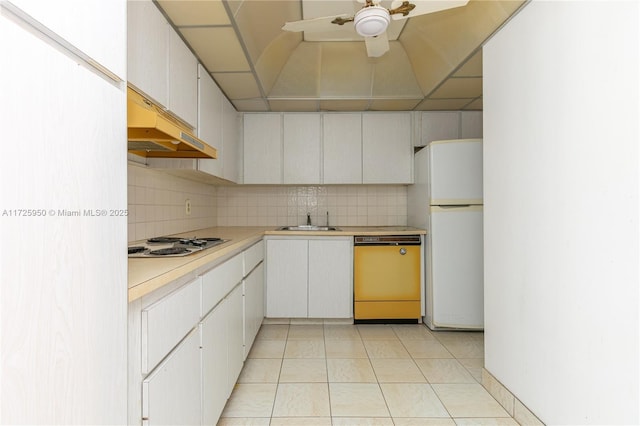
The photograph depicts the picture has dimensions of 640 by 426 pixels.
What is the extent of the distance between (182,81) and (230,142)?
116 centimetres

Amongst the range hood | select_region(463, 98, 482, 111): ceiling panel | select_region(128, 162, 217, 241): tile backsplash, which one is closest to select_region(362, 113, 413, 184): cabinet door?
select_region(463, 98, 482, 111): ceiling panel

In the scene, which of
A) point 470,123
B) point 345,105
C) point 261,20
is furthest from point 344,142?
point 261,20

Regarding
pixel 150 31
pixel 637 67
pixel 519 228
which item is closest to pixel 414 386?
pixel 519 228

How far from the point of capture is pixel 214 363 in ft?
5.15

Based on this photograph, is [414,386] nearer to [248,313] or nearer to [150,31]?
[248,313]

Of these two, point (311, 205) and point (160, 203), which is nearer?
point (160, 203)

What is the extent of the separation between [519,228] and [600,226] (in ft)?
1.62

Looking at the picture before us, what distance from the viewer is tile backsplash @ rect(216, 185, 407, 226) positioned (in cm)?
385

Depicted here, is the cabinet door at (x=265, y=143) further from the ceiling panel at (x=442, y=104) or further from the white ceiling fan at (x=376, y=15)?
the white ceiling fan at (x=376, y=15)

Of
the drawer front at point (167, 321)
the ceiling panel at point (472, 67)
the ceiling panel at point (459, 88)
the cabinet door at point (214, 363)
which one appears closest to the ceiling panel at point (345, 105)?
the ceiling panel at point (459, 88)

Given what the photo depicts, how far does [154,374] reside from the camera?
1.01 meters

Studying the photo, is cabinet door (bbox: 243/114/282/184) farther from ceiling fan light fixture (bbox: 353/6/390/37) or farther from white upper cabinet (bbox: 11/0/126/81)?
white upper cabinet (bbox: 11/0/126/81)

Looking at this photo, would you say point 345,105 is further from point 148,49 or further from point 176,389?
point 176,389

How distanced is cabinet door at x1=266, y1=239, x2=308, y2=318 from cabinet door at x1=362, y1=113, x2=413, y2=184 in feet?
3.54
